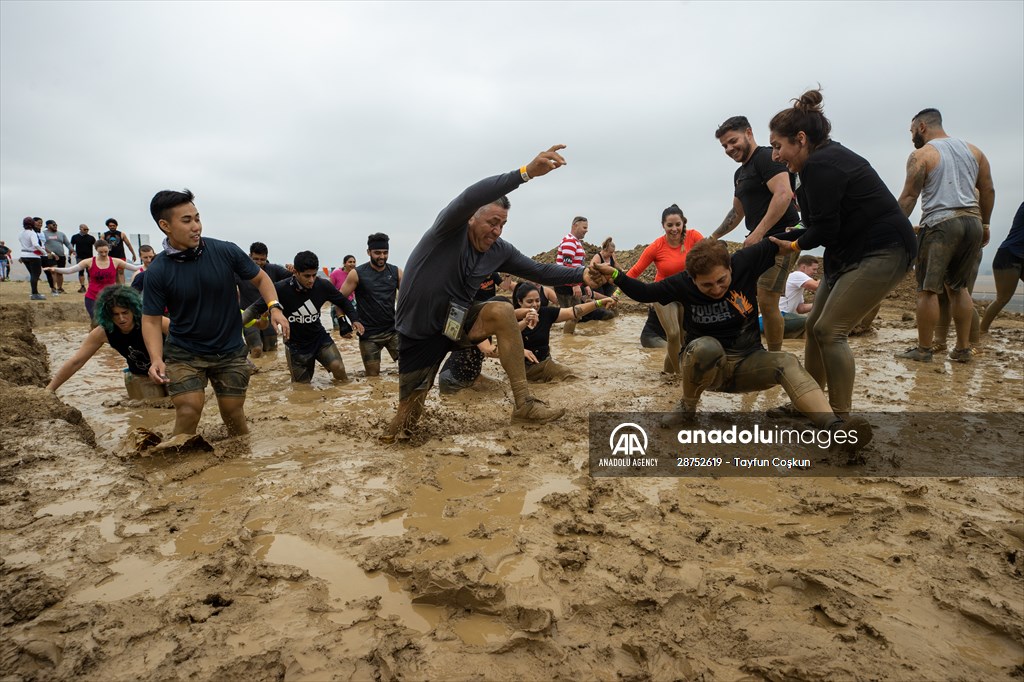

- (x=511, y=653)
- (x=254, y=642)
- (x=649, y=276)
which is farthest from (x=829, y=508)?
(x=649, y=276)

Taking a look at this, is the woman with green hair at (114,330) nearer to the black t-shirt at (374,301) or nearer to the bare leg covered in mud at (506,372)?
the black t-shirt at (374,301)

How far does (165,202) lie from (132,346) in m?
2.21

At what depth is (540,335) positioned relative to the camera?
241 inches

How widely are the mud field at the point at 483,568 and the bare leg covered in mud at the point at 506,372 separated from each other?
293 mm

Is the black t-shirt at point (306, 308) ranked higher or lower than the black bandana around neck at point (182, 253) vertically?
lower

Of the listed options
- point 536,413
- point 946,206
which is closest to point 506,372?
point 536,413

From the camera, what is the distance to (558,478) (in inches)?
127

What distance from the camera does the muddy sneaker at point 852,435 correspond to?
3098 mm

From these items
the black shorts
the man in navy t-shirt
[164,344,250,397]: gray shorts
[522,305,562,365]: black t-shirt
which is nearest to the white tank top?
[522,305,562,365]: black t-shirt

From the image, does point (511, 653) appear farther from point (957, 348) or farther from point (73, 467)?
point (957, 348)

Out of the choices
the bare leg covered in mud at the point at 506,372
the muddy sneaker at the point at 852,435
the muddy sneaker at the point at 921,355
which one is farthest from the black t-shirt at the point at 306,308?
the muddy sneaker at the point at 921,355

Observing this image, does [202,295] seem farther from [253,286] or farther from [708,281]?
[253,286]

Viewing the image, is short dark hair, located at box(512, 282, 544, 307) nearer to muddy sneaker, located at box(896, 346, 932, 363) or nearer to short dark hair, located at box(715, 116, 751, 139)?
short dark hair, located at box(715, 116, 751, 139)

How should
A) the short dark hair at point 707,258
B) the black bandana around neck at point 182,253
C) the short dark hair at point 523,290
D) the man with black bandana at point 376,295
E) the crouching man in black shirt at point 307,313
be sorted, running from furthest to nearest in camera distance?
A: the man with black bandana at point 376,295 → the crouching man in black shirt at point 307,313 → the short dark hair at point 523,290 → the black bandana around neck at point 182,253 → the short dark hair at point 707,258
